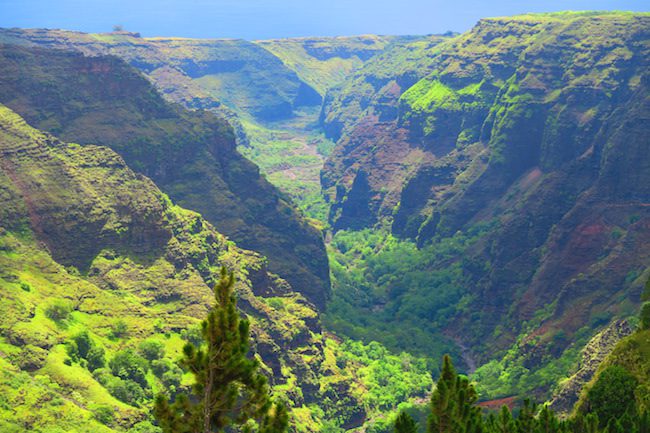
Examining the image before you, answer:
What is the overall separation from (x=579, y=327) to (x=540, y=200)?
53194 millimetres

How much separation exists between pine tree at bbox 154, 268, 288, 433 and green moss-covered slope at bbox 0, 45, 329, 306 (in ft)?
434

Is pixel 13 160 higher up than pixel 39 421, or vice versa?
pixel 13 160

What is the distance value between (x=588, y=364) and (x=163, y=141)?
108 m

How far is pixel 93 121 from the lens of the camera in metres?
169

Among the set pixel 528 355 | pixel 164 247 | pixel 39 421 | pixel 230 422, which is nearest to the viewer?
pixel 230 422

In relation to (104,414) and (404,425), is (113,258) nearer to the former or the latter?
(104,414)

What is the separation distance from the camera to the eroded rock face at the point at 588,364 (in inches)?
3984

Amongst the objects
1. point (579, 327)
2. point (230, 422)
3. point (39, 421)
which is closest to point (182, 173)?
point (579, 327)

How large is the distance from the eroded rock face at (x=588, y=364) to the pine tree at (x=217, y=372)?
69.6 m

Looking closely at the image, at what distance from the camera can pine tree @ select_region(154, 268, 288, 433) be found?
34531 mm

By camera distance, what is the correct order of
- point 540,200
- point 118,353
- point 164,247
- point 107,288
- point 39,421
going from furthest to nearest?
point 540,200
point 164,247
point 107,288
point 118,353
point 39,421

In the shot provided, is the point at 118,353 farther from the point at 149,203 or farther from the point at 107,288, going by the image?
the point at 149,203

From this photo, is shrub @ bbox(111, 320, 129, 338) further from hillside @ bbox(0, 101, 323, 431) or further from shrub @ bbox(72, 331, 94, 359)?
shrub @ bbox(72, 331, 94, 359)

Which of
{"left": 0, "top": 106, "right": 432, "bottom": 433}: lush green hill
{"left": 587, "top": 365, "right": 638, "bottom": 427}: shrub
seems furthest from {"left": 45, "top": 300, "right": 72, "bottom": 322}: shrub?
{"left": 587, "top": 365, "right": 638, "bottom": 427}: shrub
